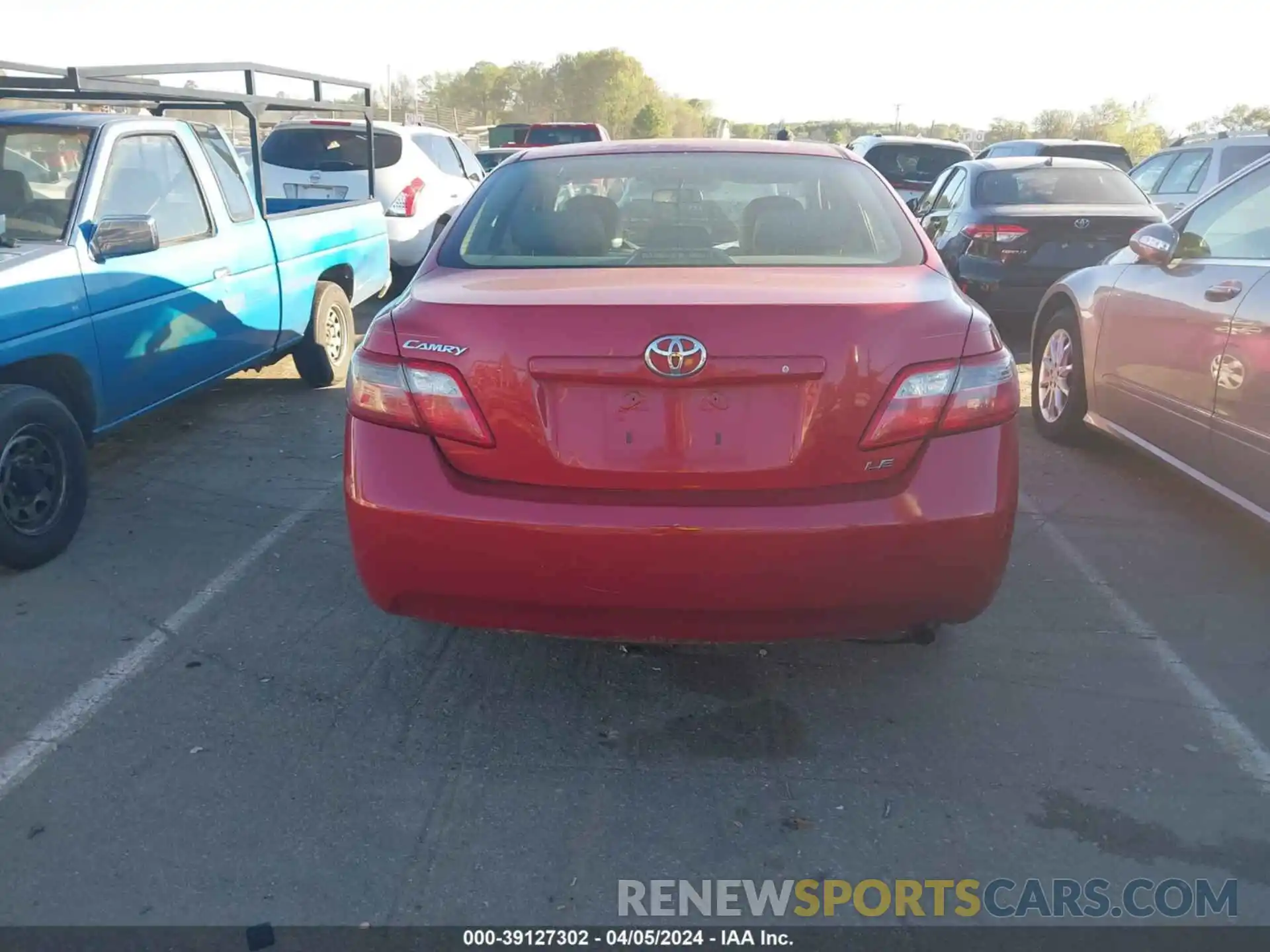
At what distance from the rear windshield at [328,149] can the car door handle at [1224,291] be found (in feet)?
26.4

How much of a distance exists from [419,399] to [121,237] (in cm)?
253

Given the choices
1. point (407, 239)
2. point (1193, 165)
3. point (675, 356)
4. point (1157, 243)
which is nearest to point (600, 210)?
point (675, 356)

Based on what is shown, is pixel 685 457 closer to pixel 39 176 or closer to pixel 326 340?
pixel 39 176

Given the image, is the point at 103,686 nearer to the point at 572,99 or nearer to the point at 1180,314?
the point at 1180,314

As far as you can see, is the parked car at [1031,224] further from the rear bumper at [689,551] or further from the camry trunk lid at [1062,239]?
the rear bumper at [689,551]

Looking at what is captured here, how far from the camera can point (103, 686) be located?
133 inches

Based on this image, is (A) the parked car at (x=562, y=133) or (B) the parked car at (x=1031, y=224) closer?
(B) the parked car at (x=1031, y=224)

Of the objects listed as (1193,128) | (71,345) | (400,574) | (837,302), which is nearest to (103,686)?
(400,574)

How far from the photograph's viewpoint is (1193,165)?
457 inches

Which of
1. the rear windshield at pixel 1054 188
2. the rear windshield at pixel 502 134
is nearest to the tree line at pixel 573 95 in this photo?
the rear windshield at pixel 502 134

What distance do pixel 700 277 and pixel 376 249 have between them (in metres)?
5.53

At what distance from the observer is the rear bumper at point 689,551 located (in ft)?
8.63

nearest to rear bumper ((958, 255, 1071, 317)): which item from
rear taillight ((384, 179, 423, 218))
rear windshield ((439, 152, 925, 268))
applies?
rear windshield ((439, 152, 925, 268))

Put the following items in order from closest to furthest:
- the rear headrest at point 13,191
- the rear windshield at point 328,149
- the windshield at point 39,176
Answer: the windshield at point 39,176
the rear headrest at point 13,191
the rear windshield at point 328,149
